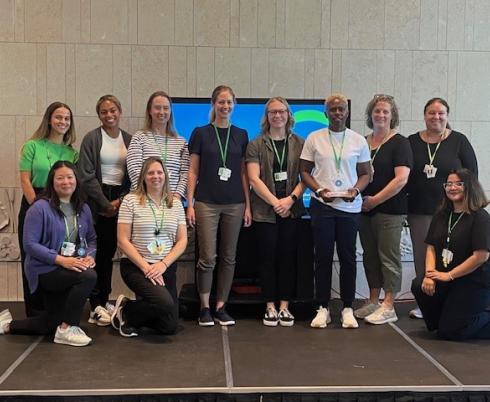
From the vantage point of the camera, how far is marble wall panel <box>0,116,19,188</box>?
451cm

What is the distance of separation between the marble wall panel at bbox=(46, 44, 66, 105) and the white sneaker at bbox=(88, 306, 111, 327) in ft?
5.74

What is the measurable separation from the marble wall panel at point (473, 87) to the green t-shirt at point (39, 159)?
10.6 ft

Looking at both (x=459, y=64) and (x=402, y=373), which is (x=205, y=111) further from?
(x=402, y=373)

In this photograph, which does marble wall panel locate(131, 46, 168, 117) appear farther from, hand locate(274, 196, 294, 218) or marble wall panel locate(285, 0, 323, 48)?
hand locate(274, 196, 294, 218)

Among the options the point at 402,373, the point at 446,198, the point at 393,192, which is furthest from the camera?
the point at 393,192

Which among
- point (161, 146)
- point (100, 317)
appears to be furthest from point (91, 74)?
point (100, 317)

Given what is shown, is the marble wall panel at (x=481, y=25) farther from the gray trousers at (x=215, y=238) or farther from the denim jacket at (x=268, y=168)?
the gray trousers at (x=215, y=238)

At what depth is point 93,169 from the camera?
3.70 meters

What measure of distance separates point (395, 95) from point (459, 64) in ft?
1.95

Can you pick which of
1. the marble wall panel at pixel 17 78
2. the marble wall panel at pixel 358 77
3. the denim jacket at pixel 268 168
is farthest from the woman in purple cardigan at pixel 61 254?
the marble wall panel at pixel 358 77

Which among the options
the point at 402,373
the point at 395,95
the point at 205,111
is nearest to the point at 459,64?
the point at 395,95

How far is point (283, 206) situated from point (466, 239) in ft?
3.67

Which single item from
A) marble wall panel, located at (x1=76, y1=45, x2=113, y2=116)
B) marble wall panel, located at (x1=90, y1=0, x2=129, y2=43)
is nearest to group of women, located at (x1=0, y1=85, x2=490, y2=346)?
marble wall panel, located at (x1=76, y1=45, x2=113, y2=116)

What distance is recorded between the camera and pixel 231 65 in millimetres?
4609
